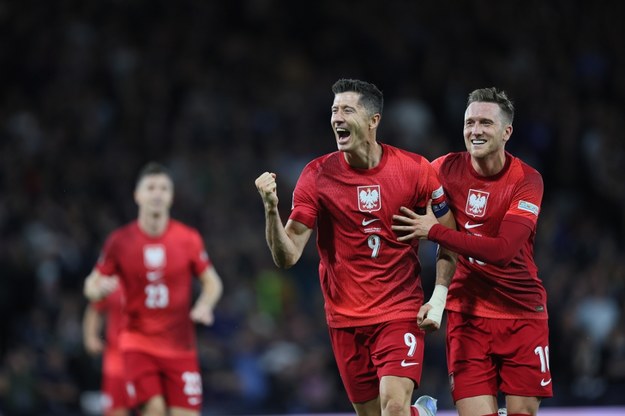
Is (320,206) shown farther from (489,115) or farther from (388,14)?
(388,14)

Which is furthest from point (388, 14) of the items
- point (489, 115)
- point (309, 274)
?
point (489, 115)

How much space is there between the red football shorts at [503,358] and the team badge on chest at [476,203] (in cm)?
62

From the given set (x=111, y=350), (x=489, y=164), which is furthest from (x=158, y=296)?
(x=489, y=164)

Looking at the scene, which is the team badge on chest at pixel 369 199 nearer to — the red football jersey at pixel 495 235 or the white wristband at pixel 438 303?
the red football jersey at pixel 495 235

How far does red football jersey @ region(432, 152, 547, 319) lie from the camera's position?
6.61 meters

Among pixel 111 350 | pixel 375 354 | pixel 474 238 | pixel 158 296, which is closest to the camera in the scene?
pixel 474 238

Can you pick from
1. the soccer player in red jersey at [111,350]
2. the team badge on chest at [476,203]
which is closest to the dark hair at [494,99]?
the team badge on chest at [476,203]

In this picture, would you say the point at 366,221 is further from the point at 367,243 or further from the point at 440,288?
the point at 440,288

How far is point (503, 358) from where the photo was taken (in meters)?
6.66

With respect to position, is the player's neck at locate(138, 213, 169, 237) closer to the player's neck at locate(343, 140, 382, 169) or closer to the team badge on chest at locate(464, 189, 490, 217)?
the player's neck at locate(343, 140, 382, 169)

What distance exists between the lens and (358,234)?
260 inches

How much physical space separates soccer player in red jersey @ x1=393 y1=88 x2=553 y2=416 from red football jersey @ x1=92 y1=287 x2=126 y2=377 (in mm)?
4301

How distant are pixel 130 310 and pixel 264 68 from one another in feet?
21.7

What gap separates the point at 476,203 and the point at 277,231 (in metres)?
1.23
